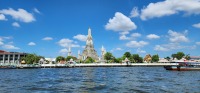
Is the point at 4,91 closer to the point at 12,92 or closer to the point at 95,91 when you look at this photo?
the point at 12,92

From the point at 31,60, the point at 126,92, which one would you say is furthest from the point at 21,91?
the point at 31,60

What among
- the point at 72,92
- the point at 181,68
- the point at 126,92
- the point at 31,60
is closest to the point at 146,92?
the point at 126,92

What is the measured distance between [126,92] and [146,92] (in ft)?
7.39

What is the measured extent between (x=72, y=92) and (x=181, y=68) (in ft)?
233

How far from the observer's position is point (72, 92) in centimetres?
3228

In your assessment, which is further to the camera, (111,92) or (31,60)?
(31,60)

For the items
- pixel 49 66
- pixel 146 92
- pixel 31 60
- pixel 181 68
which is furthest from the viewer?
pixel 31 60

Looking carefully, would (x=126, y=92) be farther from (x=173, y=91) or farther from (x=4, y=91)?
(x=4, y=91)

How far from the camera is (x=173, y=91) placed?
3281 cm

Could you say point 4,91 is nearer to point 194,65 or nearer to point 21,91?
point 21,91

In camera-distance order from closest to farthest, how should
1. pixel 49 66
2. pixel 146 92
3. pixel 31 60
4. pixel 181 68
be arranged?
pixel 146 92 → pixel 181 68 → pixel 49 66 → pixel 31 60

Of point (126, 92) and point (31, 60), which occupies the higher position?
point (31, 60)

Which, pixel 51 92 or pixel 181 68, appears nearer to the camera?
pixel 51 92

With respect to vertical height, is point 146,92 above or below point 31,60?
below
